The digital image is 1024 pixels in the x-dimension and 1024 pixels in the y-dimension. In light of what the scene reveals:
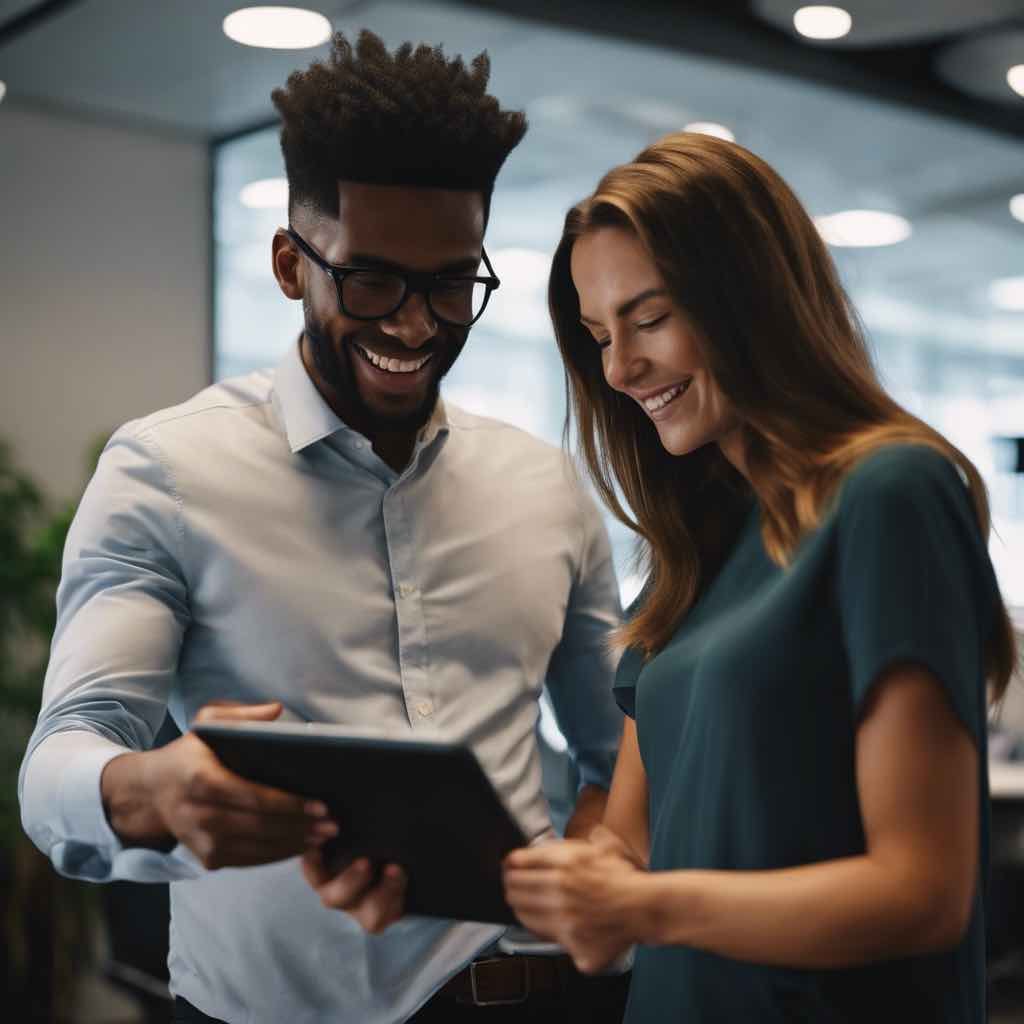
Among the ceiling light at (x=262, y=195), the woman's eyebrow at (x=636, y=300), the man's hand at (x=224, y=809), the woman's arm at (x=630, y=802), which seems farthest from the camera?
the ceiling light at (x=262, y=195)

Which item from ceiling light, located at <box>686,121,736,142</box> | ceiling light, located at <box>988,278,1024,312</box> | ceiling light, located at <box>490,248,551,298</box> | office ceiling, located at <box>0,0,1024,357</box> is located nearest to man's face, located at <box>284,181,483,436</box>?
office ceiling, located at <box>0,0,1024,357</box>

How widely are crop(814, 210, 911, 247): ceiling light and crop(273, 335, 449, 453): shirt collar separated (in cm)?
434

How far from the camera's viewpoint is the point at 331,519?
5.56 feet

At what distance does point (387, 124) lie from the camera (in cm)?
164

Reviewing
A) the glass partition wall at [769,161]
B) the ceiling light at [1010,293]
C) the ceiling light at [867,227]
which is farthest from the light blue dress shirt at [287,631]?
the ceiling light at [1010,293]

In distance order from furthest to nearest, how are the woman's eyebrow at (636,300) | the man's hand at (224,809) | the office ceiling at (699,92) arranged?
the office ceiling at (699,92), the woman's eyebrow at (636,300), the man's hand at (224,809)

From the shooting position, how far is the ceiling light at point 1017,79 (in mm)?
4941

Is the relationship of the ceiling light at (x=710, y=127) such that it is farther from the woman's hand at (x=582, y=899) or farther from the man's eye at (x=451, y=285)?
the woman's hand at (x=582, y=899)

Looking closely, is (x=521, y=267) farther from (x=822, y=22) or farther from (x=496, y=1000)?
(x=496, y=1000)

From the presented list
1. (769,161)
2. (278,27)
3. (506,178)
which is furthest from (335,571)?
(769,161)

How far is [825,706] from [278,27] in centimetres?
340

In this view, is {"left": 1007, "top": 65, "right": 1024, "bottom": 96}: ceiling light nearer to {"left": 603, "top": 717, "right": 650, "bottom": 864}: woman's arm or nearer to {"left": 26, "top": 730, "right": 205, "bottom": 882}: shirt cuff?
{"left": 603, "top": 717, "right": 650, "bottom": 864}: woman's arm

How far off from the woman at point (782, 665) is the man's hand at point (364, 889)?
0.46ft

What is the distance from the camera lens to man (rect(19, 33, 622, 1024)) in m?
1.60
